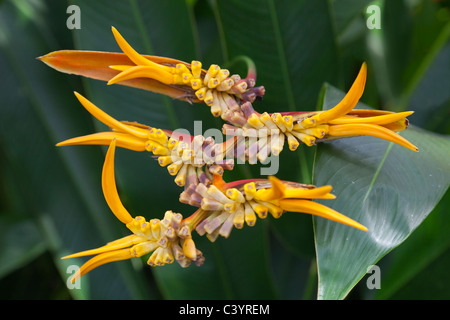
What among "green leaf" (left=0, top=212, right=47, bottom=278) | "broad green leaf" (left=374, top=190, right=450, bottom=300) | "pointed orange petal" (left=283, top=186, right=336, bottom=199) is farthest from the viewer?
"green leaf" (left=0, top=212, right=47, bottom=278)

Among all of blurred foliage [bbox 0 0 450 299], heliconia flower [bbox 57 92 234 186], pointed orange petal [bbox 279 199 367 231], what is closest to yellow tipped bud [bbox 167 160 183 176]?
heliconia flower [bbox 57 92 234 186]

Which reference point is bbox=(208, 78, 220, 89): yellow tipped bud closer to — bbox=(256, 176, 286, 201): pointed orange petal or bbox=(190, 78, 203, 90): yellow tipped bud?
bbox=(190, 78, 203, 90): yellow tipped bud

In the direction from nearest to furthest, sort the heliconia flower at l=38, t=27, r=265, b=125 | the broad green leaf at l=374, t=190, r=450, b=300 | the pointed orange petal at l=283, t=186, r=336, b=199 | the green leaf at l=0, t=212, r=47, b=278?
the pointed orange petal at l=283, t=186, r=336, b=199 < the heliconia flower at l=38, t=27, r=265, b=125 < the broad green leaf at l=374, t=190, r=450, b=300 < the green leaf at l=0, t=212, r=47, b=278

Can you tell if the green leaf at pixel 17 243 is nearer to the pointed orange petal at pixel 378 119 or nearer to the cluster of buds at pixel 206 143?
the cluster of buds at pixel 206 143

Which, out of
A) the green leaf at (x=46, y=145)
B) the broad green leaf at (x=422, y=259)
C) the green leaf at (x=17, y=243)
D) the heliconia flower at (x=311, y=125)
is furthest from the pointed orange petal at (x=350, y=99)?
the green leaf at (x=17, y=243)

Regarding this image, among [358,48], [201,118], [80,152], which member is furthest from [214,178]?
[358,48]

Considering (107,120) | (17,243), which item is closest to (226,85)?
(107,120)
